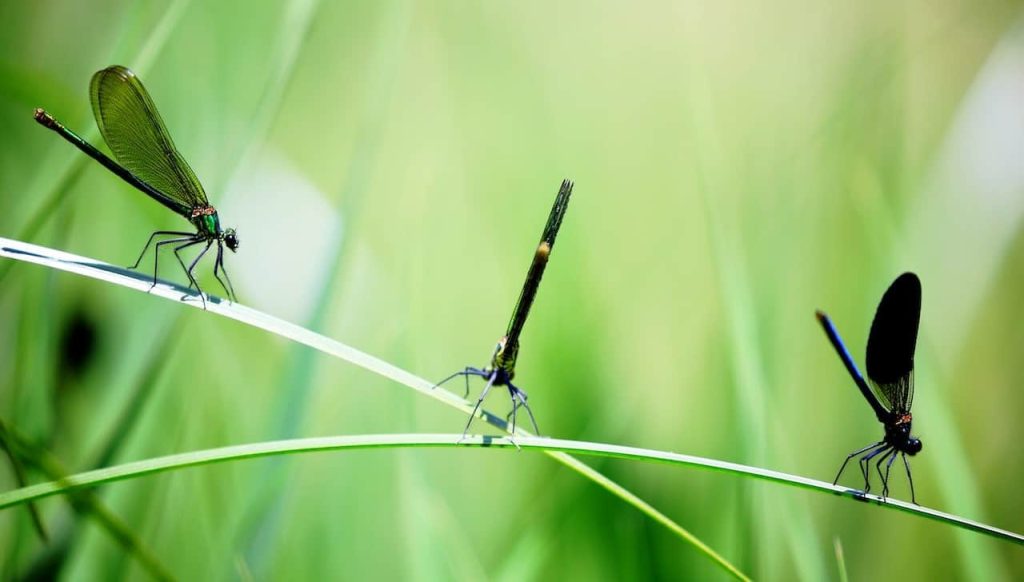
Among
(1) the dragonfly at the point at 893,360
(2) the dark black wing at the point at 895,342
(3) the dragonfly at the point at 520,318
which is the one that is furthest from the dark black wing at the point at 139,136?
(2) the dark black wing at the point at 895,342

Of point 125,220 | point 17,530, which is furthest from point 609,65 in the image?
point 17,530

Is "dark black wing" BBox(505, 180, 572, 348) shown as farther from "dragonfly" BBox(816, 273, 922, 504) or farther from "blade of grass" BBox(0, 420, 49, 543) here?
"blade of grass" BBox(0, 420, 49, 543)

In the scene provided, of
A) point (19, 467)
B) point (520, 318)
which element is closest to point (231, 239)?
point (19, 467)

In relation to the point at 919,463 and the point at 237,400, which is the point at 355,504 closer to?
the point at 237,400

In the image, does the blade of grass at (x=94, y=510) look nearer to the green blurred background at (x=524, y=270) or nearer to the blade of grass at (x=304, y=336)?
the green blurred background at (x=524, y=270)

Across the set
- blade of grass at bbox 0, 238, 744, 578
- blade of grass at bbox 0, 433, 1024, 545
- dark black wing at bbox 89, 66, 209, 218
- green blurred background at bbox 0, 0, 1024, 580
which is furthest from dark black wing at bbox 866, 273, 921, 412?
dark black wing at bbox 89, 66, 209, 218
